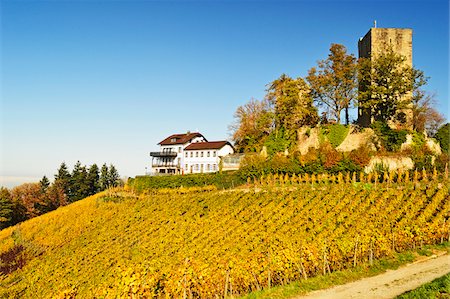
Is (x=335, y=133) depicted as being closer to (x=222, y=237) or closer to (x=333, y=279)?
(x=222, y=237)

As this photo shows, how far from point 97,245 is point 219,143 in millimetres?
29380

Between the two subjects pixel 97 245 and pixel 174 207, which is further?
pixel 174 207

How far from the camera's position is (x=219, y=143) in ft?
175

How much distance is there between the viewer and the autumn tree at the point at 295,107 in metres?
39.2

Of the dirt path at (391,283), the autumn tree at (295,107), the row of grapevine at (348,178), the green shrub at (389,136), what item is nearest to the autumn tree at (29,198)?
the row of grapevine at (348,178)

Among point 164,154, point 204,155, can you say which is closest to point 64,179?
point 164,154

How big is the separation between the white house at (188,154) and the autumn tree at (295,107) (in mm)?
12687

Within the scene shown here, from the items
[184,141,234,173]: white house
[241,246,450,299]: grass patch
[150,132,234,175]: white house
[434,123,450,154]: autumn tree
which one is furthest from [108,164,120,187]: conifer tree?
[241,246,450,299]: grass patch

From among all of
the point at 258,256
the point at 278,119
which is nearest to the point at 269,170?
the point at 278,119

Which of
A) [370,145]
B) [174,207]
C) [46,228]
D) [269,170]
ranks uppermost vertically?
[370,145]

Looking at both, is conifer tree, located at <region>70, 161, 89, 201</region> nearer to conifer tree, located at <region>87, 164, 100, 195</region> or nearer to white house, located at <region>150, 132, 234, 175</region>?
conifer tree, located at <region>87, 164, 100, 195</region>

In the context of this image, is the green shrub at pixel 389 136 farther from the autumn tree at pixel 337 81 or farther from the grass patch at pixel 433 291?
the grass patch at pixel 433 291

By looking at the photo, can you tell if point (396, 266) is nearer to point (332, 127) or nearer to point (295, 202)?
point (295, 202)

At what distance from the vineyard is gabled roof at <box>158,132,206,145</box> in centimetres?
1995
